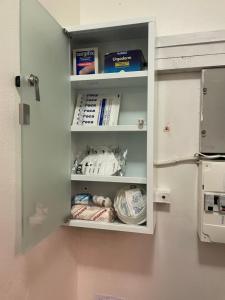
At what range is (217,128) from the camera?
1.08m

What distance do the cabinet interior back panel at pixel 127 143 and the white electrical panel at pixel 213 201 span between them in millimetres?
308

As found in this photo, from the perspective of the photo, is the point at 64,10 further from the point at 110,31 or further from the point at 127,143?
the point at 127,143

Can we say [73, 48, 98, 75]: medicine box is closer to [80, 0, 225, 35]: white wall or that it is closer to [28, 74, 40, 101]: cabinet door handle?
[80, 0, 225, 35]: white wall

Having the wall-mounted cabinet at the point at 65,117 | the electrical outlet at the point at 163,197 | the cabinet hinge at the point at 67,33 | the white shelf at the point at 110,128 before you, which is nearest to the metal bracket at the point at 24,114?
the wall-mounted cabinet at the point at 65,117

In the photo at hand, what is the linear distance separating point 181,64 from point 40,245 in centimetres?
Answer: 103

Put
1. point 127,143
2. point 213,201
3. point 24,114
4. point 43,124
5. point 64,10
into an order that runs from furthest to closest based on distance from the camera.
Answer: point 127,143, point 64,10, point 213,201, point 43,124, point 24,114

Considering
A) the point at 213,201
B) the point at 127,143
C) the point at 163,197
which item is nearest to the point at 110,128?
the point at 127,143

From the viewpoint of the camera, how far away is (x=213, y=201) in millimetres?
1037

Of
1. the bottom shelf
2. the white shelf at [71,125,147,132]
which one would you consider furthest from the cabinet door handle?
the bottom shelf

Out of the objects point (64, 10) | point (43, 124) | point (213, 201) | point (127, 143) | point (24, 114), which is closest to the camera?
point (24, 114)

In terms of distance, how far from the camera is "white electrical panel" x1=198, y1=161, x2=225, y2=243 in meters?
1.02

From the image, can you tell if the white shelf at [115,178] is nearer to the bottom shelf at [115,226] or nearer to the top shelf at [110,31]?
the bottom shelf at [115,226]

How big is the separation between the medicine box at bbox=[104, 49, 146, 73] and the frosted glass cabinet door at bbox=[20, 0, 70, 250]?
0.20 m

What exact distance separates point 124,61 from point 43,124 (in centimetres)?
51
